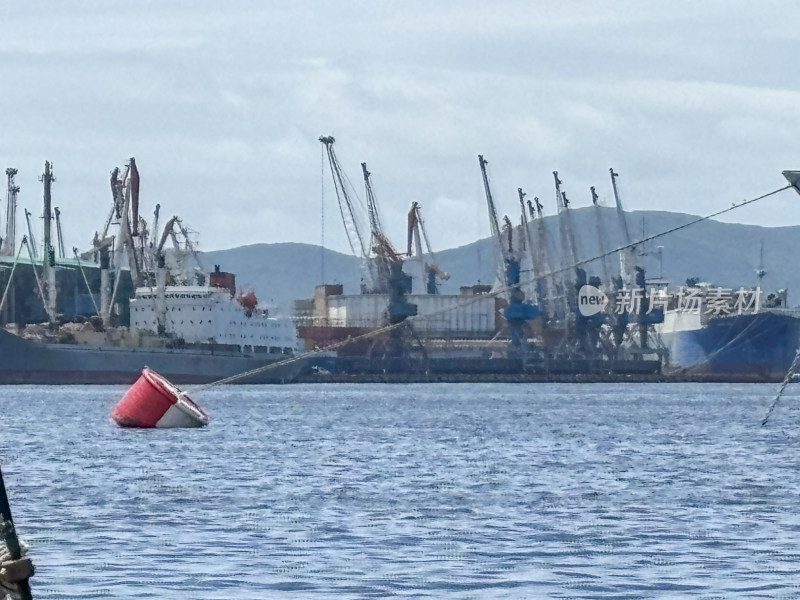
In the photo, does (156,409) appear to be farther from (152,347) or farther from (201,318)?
(201,318)

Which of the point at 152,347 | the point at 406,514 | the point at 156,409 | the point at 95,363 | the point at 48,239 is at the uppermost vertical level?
the point at 48,239

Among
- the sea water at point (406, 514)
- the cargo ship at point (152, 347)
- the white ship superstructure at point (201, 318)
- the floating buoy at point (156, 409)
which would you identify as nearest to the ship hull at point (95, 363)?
the cargo ship at point (152, 347)

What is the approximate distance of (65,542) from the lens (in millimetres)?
28578

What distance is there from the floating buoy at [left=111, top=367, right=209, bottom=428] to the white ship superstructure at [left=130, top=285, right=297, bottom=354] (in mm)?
104787

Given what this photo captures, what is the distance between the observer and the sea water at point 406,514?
2422 centimetres

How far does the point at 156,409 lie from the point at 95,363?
338 ft

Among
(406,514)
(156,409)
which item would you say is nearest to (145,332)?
(156,409)

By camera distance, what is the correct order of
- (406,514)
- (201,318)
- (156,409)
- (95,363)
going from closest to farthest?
(406,514)
(156,409)
(95,363)
(201,318)

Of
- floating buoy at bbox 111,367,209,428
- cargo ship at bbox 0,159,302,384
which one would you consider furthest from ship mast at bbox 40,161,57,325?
floating buoy at bbox 111,367,209,428

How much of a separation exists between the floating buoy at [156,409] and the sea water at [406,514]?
1613mm

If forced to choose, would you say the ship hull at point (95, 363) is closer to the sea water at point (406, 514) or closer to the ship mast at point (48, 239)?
the ship mast at point (48, 239)

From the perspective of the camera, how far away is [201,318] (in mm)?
177250

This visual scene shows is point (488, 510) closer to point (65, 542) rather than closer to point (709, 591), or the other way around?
point (65, 542)

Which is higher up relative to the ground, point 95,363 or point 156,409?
point 95,363
